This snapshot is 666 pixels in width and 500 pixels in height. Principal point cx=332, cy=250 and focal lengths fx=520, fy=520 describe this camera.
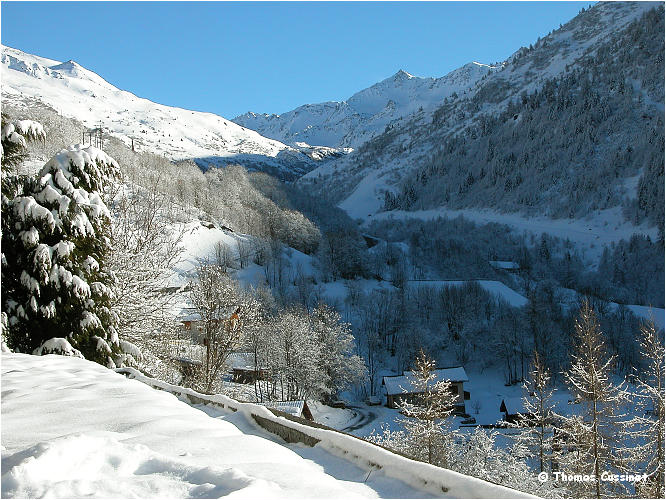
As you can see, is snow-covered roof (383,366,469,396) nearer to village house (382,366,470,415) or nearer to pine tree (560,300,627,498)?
village house (382,366,470,415)

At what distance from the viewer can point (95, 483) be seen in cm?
302

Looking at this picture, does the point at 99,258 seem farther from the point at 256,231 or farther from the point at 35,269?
the point at 256,231

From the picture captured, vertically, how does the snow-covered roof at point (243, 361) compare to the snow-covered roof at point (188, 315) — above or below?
below

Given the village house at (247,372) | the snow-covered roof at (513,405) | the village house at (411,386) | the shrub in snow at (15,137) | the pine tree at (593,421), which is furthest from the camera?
the village house at (411,386)

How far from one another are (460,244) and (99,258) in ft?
395

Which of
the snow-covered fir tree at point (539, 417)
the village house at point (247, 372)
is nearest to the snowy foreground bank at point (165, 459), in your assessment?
the snow-covered fir tree at point (539, 417)

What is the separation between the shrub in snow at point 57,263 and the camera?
449 inches

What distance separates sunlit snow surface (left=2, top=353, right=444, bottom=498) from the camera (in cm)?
298

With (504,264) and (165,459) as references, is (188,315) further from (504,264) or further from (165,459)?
(504,264)

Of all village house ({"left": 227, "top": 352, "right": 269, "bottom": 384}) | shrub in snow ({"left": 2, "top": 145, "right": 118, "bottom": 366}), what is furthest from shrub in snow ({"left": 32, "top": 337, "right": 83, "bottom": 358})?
village house ({"left": 227, "top": 352, "right": 269, "bottom": 384})

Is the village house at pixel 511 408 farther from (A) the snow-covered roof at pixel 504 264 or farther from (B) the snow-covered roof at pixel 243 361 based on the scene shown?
(A) the snow-covered roof at pixel 504 264

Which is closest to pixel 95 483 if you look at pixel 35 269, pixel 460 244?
pixel 35 269

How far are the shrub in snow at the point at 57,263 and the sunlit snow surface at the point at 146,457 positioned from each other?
608 cm

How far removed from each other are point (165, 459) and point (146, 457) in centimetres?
13
